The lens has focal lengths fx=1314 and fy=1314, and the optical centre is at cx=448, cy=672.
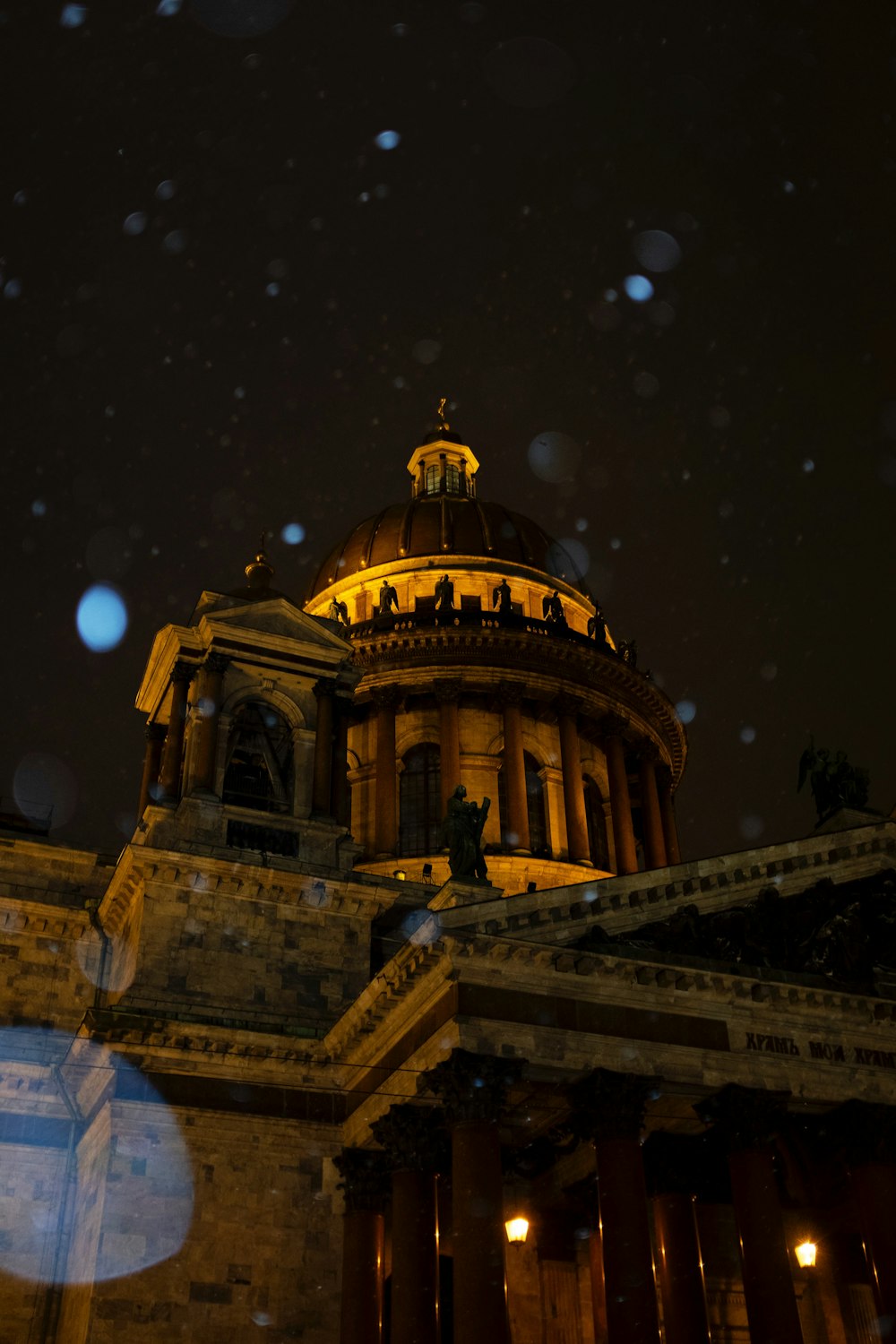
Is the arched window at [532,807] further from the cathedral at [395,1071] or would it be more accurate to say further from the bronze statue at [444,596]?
the cathedral at [395,1071]

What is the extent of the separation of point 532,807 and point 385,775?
501cm

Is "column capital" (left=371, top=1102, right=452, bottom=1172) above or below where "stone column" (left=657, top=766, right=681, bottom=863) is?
below

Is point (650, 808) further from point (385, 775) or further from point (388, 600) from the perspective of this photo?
point (388, 600)

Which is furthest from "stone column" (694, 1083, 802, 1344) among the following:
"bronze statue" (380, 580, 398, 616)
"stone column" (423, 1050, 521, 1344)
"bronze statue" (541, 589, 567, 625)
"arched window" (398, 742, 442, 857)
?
"bronze statue" (380, 580, 398, 616)

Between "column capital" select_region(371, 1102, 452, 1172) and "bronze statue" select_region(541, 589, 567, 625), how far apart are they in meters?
24.9

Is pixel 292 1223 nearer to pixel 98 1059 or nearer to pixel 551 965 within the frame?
pixel 98 1059

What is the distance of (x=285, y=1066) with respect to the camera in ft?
81.3

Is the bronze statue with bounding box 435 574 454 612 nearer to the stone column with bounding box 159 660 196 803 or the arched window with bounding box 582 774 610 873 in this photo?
the arched window with bounding box 582 774 610 873

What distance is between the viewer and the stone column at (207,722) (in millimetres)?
28547

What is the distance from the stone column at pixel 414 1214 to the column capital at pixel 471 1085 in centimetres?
162

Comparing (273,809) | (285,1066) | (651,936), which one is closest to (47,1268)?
(285,1066)

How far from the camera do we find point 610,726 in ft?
148

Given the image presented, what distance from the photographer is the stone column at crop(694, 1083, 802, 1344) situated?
67.9 feet

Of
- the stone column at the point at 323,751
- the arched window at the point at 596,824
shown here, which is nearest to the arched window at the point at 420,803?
the arched window at the point at 596,824
